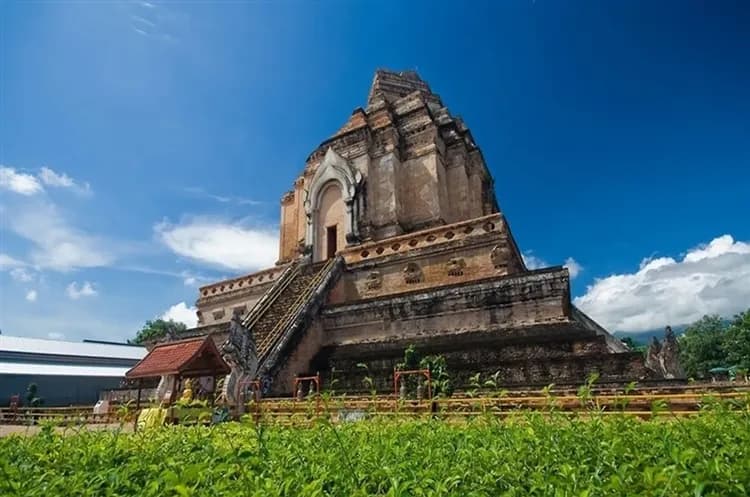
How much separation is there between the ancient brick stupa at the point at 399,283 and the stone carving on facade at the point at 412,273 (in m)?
0.04

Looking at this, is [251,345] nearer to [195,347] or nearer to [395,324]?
[195,347]

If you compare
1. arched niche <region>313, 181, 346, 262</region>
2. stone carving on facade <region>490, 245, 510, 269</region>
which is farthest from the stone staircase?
stone carving on facade <region>490, 245, 510, 269</region>

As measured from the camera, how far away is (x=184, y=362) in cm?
1112

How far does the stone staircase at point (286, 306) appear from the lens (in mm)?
14547

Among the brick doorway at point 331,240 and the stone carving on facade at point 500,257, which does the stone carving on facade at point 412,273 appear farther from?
the brick doorway at point 331,240

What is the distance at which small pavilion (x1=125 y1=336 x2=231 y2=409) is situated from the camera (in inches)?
443

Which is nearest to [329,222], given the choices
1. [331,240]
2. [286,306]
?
[331,240]

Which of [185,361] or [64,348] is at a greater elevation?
[64,348]

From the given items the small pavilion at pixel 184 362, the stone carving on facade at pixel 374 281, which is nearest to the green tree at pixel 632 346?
the stone carving on facade at pixel 374 281

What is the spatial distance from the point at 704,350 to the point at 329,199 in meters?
47.1

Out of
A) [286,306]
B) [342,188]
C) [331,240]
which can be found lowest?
[286,306]

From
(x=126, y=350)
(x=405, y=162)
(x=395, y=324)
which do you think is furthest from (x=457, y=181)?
(x=126, y=350)

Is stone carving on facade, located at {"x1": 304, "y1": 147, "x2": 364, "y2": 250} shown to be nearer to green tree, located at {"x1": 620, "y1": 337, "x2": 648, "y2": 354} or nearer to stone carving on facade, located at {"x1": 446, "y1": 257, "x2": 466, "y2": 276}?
stone carving on facade, located at {"x1": 446, "y1": 257, "x2": 466, "y2": 276}

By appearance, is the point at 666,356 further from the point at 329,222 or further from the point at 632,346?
the point at 632,346
